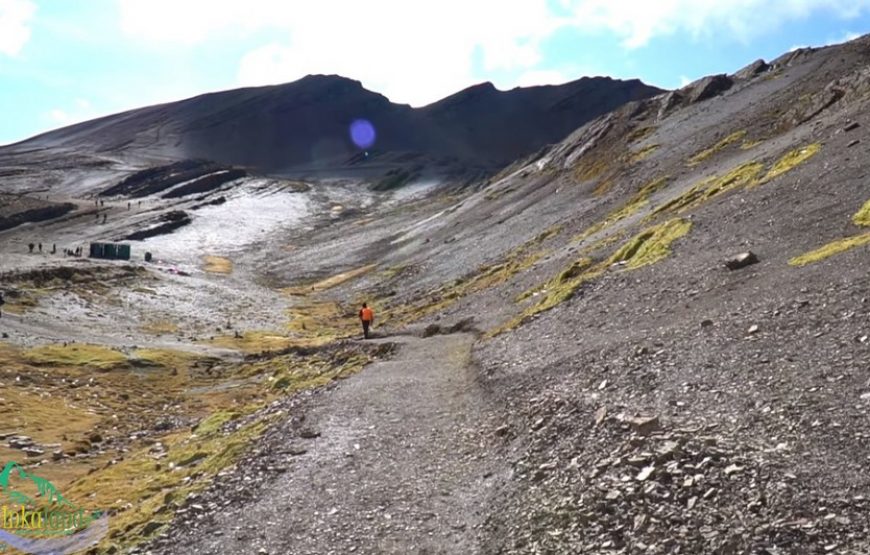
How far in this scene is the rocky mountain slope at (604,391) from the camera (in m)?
10.8

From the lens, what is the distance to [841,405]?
39.1 feet

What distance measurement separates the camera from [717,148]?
196 ft

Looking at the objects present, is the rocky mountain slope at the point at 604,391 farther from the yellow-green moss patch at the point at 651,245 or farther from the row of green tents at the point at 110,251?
the row of green tents at the point at 110,251

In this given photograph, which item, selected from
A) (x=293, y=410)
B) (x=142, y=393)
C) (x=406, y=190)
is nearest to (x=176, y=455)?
(x=293, y=410)

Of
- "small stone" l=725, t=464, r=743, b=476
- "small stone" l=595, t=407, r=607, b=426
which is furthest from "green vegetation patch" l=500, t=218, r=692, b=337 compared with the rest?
"small stone" l=725, t=464, r=743, b=476

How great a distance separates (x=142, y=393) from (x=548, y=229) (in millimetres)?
37084

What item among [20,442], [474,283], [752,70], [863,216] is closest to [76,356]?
[20,442]

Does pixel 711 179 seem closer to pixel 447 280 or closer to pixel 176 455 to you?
pixel 447 280

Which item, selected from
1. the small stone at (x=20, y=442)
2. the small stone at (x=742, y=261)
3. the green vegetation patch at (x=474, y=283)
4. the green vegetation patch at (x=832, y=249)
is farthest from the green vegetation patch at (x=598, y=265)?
the small stone at (x=20, y=442)

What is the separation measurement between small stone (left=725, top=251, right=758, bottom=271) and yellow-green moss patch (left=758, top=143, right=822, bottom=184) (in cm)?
1327

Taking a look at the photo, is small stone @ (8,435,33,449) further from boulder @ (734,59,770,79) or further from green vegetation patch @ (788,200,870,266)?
boulder @ (734,59,770,79)

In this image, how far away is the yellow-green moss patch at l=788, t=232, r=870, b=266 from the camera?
70.4 ft

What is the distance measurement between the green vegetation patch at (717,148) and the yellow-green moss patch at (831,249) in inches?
1528

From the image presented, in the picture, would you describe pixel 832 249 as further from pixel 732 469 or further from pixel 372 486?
pixel 372 486
